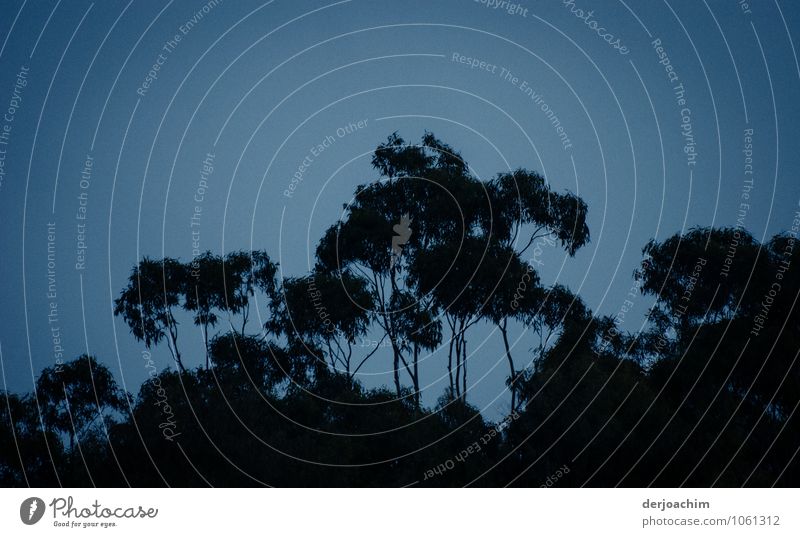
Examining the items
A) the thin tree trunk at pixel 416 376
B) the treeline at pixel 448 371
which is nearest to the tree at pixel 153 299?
the treeline at pixel 448 371

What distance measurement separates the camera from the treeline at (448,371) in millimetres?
16188

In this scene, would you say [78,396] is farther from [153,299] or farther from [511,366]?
[511,366]

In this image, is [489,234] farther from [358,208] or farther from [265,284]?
[265,284]

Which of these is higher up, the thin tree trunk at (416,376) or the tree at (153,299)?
the tree at (153,299)

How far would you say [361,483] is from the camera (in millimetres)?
16359

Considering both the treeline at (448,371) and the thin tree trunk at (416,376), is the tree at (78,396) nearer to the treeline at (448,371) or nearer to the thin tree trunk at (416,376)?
the treeline at (448,371)

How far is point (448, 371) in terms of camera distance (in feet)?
65.3

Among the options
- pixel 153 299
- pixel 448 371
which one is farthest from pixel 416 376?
pixel 153 299

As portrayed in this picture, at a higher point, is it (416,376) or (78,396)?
(78,396)

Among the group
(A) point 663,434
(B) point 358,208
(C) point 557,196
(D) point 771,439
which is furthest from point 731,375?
(B) point 358,208

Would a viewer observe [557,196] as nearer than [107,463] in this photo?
No

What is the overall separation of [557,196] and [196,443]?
9.95 m

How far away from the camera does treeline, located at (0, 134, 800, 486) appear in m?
16.2

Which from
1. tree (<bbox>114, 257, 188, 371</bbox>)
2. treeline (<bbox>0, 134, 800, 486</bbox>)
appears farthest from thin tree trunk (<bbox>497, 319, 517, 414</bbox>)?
tree (<bbox>114, 257, 188, 371</bbox>)
